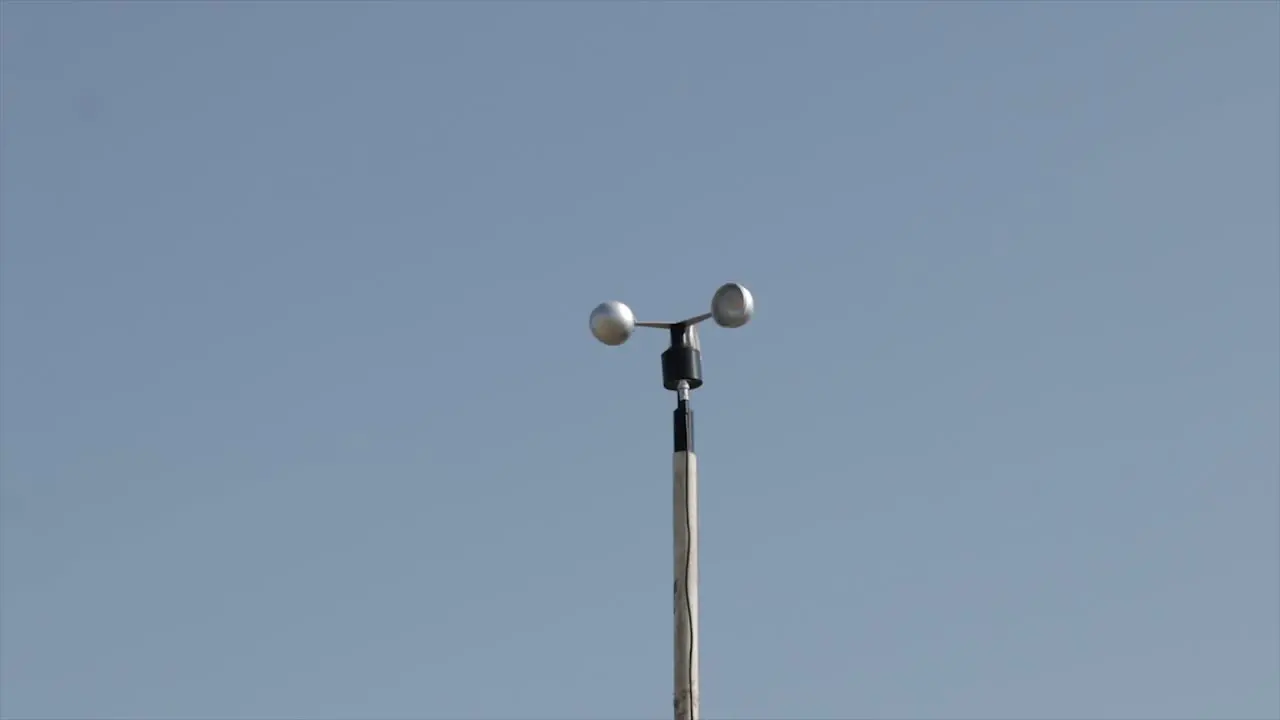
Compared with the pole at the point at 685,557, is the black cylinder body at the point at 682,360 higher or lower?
higher

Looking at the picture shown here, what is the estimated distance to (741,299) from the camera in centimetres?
3466

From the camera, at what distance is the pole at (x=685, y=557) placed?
112 ft

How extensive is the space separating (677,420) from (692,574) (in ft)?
3.76

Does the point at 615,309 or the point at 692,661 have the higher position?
the point at 615,309

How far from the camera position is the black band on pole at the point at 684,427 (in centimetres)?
3466

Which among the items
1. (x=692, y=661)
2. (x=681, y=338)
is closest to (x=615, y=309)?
(x=681, y=338)

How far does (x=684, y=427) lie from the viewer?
34688 millimetres

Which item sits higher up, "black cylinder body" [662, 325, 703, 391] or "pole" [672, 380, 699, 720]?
"black cylinder body" [662, 325, 703, 391]

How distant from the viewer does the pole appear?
1345 inches

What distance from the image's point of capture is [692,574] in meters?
34.5

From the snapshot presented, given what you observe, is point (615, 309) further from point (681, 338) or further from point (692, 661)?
point (692, 661)

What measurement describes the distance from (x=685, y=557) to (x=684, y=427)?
955 mm

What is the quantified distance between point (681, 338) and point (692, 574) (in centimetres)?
174

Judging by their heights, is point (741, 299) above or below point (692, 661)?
above
